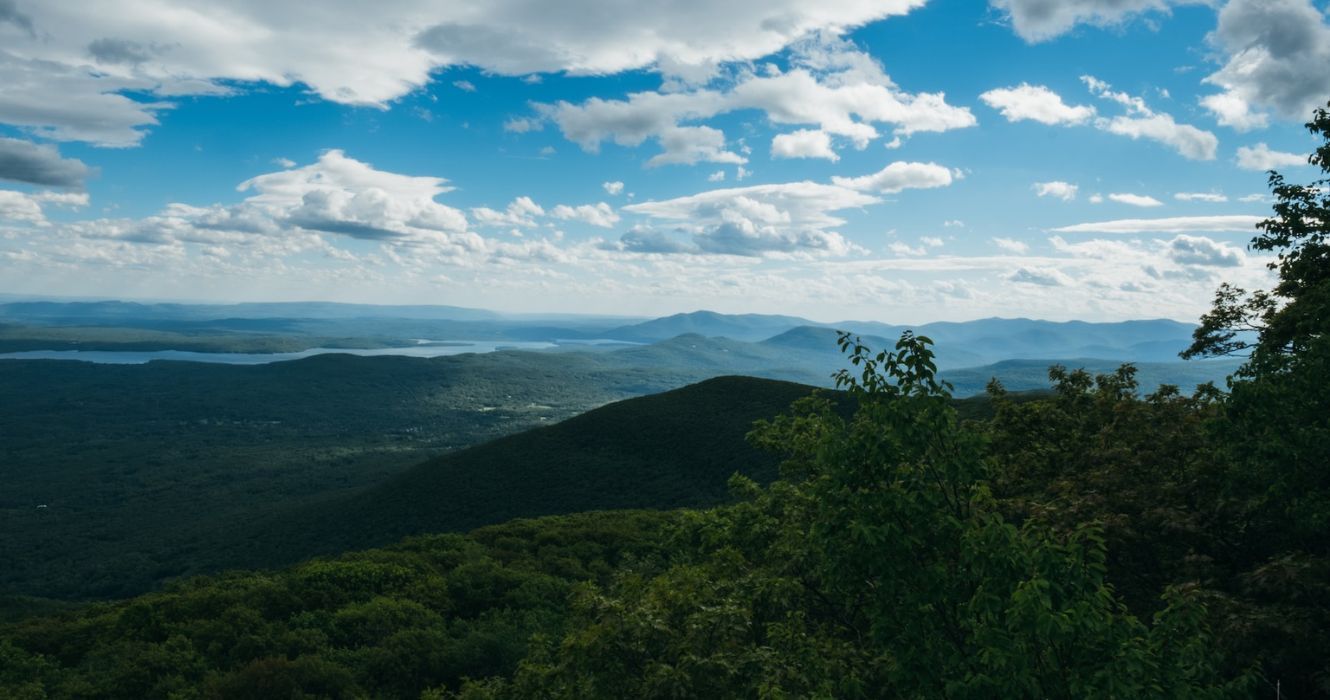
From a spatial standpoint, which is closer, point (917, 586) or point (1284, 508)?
point (917, 586)

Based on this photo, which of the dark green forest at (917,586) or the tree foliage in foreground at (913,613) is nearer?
the tree foliage in foreground at (913,613)

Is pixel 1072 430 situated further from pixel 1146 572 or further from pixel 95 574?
pixel 95 574

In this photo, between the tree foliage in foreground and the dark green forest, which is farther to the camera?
the dark green forest

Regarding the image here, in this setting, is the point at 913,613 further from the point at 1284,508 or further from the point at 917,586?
the point at 1284,508

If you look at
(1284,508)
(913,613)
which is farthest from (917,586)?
(1284,508)

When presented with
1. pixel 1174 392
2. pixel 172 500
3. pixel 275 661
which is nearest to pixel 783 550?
pixel 275 661

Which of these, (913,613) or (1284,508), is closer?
(913,613)

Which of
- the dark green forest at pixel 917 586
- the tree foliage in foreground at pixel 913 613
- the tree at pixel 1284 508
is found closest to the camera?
the tree foliage in foreground at pixel 913 613

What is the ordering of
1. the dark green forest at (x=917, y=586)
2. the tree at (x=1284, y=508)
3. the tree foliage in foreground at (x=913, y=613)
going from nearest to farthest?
1. the tree foliage in foreground at (x=913, y=613)
2. the dark green forest at (x=917, y=586)
3. the tree at (x=1284, y=508)

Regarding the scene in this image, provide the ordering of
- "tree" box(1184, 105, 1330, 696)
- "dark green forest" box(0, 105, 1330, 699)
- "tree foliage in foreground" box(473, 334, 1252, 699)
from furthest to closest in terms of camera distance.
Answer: "tree" box(1184, 105, 1330, 696) → "dark green forest" box(0, 105, 1330, 699) → "tree foliage in foreground" box(473, 334, 1252, 699)
